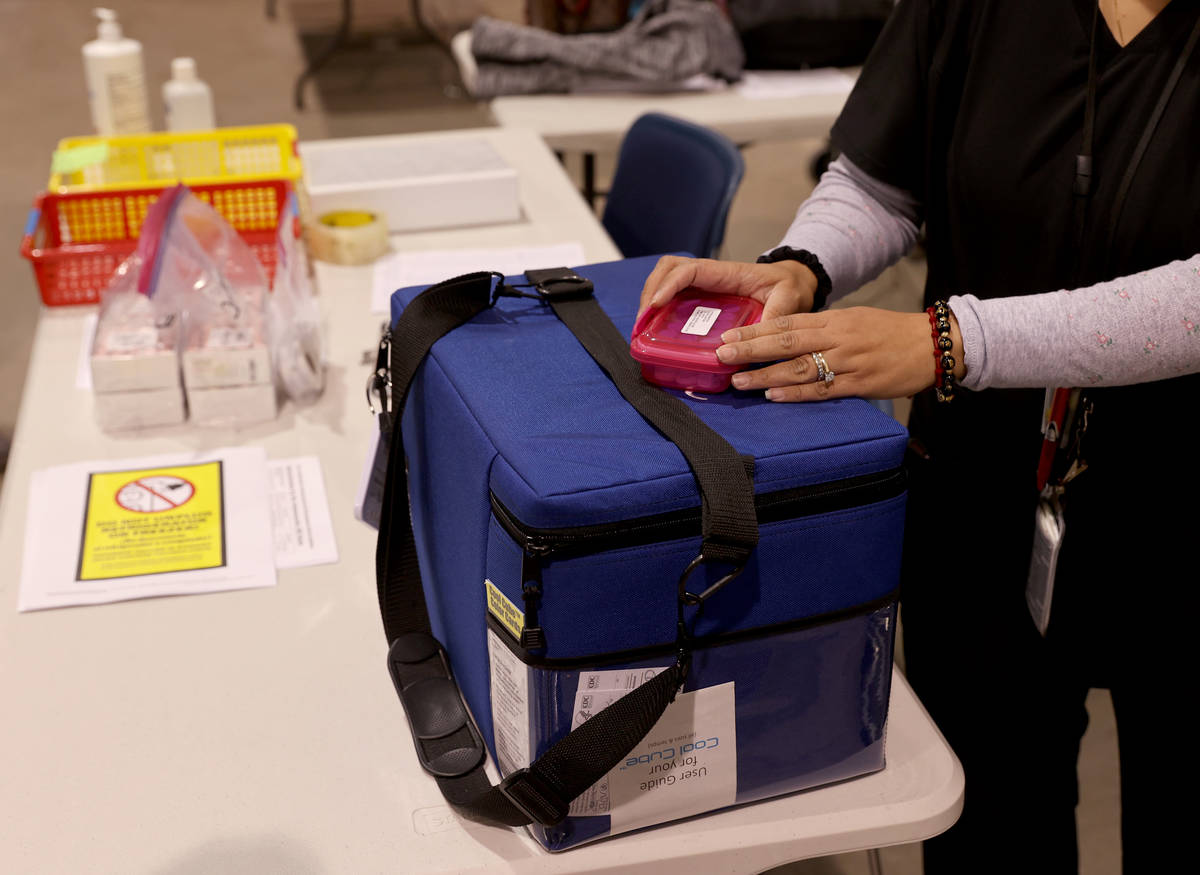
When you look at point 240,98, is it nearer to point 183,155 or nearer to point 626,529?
point 183,155

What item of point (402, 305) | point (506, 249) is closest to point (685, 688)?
point (402, 305)

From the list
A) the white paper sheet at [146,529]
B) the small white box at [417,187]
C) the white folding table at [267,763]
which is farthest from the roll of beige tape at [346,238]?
the white folding table at [267,763]

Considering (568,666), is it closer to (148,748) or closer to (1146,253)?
(148,748)

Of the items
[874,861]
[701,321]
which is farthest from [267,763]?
[874,861]

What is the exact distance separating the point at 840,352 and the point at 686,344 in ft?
0.38

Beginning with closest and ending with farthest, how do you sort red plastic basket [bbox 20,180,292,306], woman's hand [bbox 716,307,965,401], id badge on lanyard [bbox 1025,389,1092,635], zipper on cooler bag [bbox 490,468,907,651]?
1. zipper on cooler bag [bbox 490,468,907,651]
2. woman's hand [bbox 716,307,965,401]
3. id badge on lanyard [bbox 1025,389,1092,635]
4. red plastic basket [bbox 20,180,292,306]

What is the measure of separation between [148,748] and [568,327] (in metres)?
0.50

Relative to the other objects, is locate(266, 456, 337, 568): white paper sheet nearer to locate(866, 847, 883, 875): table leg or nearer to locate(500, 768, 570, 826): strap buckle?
locate(500, 768, 570, 826): strap buckle

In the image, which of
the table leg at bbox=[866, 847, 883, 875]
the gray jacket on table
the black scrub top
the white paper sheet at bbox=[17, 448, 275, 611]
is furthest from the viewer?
the gray jacket on table

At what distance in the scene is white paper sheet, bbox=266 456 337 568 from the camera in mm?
1217

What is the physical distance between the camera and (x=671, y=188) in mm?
2123

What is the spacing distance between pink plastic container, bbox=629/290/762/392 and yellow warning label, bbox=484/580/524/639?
7.8 inches

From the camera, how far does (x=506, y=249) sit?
1.92 m

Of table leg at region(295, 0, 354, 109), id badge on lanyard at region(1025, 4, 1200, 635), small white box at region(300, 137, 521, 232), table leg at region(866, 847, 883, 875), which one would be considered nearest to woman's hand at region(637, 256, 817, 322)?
id badge on lanyard at region(1025, 4, 1200, 635)
